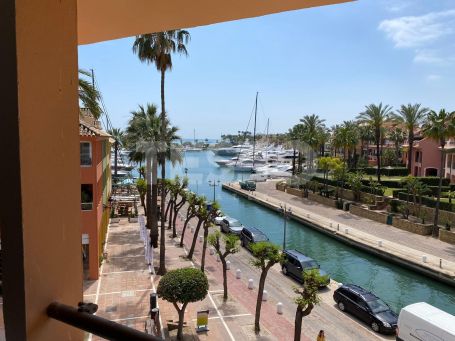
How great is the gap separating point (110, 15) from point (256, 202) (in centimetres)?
4282

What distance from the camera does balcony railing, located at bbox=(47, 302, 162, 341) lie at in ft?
3.44

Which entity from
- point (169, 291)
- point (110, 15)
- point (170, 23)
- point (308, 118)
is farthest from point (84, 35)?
point (308, 118)

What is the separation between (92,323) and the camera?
1166 millimetres

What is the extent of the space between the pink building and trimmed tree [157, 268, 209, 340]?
40143mm

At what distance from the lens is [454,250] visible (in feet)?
80.2

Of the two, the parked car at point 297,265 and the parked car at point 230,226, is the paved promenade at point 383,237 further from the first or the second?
the parked car at point 230,226

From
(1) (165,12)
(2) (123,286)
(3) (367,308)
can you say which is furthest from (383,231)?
(1) (165,12)

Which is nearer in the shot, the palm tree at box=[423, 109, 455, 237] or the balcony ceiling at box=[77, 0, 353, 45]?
the balcony ceiling at box=[77, 0, 353, 45]

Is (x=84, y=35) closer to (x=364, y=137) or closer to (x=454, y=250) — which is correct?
(x=454, y=250)

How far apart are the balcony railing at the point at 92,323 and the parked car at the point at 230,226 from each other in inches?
1081

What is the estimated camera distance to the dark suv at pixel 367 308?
14984 millimetres

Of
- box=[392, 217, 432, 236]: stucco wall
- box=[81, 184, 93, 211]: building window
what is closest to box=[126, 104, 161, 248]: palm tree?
box=[81, 184, 93, 211]: building window

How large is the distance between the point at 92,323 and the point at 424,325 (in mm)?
13916

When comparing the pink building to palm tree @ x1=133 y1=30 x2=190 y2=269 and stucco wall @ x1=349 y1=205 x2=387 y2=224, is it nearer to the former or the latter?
stucco wall @ x1=349 y1=205 x2=387 y2=224
